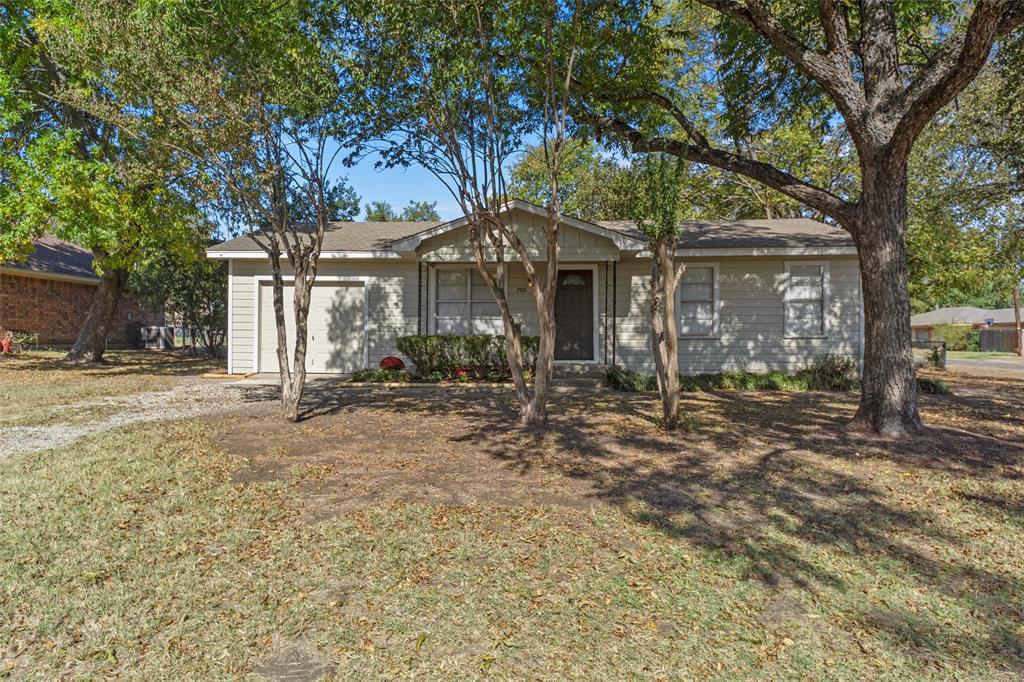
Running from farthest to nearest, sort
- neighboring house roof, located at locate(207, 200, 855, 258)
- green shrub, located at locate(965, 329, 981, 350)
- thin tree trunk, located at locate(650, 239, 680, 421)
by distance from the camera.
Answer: green shrub, located at locate(965, 329, 981, 350) → neighboring house roof, located at locate(207, 200, 855, 258) → thin tree trunk, located at locate(650, 239, 680, 421)

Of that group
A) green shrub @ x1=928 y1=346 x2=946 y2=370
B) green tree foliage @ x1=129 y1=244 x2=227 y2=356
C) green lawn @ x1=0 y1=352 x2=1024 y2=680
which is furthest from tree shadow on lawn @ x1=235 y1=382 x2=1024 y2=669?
green tree foliage @ x1=129 y1=244 x2=227 y2=356

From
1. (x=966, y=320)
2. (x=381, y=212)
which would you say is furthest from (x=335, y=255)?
(x=966, y=320)

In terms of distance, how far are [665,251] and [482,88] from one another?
10.0ft

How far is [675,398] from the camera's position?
273 inches

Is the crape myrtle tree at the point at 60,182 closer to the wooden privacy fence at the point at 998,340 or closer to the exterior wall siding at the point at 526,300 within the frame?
the exterior wall siding at the point at 526,300

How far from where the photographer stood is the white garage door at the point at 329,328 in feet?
42.9

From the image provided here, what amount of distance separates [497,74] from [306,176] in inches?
111

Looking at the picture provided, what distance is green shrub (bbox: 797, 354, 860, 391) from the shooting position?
11.2m

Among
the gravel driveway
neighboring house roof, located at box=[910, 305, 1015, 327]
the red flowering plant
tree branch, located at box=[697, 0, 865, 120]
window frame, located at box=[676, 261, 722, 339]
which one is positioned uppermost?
tree branch, located at box=[697, 0, 865, 120]

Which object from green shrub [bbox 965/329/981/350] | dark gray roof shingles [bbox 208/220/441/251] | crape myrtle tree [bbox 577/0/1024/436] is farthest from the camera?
green shrub [bbox 965/329/981/350]

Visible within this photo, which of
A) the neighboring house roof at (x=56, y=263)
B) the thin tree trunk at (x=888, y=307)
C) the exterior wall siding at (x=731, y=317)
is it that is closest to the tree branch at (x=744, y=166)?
the thin tree trunk at (x=888, y=307)

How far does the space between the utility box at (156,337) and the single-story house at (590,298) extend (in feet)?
41.8

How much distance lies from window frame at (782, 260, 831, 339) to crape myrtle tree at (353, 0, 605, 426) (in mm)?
7358

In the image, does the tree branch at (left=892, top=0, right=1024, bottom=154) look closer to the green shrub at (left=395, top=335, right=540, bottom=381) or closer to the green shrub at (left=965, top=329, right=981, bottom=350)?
the green shrub at (left=395, top=335, right=540, bottom=381)
